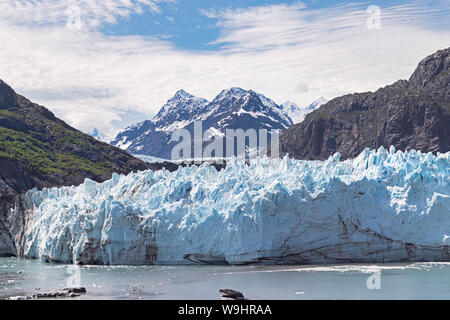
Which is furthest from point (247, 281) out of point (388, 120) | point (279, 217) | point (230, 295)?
point (388, 120)

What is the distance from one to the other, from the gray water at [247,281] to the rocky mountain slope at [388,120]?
103255 mm

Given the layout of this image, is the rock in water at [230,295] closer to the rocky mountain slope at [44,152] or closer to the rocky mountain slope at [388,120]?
the rocky mountain slope at [44,152]

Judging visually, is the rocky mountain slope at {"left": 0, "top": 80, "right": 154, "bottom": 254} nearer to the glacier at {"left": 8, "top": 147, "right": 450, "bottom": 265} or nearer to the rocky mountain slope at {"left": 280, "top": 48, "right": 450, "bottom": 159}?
the glacier at {"left": 8, "top": 147, "right": 450, "bottom": 265}

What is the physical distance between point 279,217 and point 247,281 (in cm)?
718

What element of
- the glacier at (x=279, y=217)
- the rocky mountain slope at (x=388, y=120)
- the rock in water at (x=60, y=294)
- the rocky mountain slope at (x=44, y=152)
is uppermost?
the rocky mountain slope at (x=388, y=120)

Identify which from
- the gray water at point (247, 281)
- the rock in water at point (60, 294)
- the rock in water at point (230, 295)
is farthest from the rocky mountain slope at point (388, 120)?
the rock in water at point (60, 294)

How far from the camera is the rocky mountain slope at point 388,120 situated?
134 m

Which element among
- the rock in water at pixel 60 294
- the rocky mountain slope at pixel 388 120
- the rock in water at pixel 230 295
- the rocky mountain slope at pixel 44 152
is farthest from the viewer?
the rocky mountain slope at pixel 388 120

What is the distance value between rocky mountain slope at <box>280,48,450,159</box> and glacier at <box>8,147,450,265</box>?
97.3 meters

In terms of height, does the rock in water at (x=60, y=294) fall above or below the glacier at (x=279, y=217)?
below

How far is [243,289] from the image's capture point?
28281 millimetres
